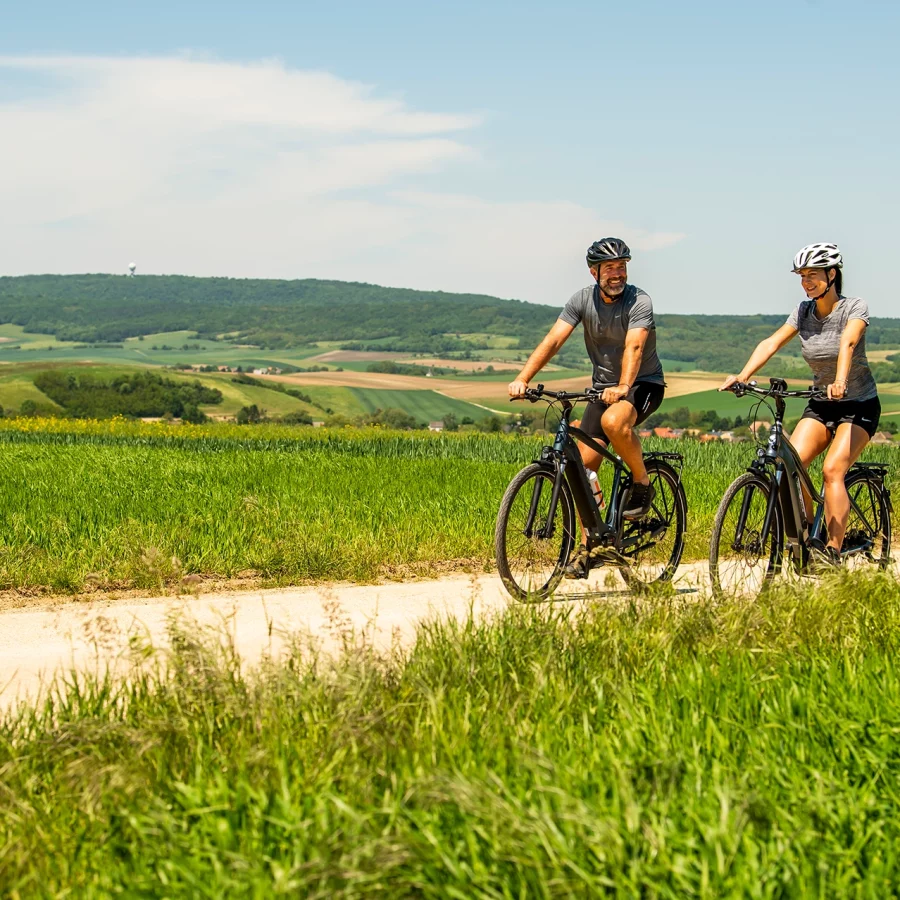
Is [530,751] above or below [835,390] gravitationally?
below

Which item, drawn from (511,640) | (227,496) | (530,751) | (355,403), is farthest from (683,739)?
(355,403)

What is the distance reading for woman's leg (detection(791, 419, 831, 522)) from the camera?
8.53 m

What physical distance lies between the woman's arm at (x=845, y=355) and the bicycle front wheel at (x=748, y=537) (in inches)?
29.8

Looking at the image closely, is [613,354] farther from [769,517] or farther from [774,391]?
[769,517]

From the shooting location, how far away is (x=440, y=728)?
4016 millimetres

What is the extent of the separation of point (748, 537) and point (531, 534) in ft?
4.82

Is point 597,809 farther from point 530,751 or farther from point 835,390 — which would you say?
point 835,390

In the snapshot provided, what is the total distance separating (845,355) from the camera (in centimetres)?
799

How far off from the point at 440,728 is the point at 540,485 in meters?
4.07

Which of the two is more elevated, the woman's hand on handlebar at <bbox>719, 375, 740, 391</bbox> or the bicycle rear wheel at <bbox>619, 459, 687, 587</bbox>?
the woman's hand on handlebar at <bbox>719, 375, 740, 391</bbox>

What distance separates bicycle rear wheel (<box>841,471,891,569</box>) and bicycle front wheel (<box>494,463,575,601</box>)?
238 centimetres

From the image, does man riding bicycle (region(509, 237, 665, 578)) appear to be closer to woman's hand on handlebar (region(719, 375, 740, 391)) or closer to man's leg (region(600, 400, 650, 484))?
man's leg (region(600, 400, 650, 484))

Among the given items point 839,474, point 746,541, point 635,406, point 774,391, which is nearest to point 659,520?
point 746,541

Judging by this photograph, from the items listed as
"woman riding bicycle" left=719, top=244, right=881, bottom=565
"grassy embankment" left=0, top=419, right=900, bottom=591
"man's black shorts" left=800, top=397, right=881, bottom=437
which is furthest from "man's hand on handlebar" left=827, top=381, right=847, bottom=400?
"grassy embankment" left=0, top=419, right=900, bottom=591
